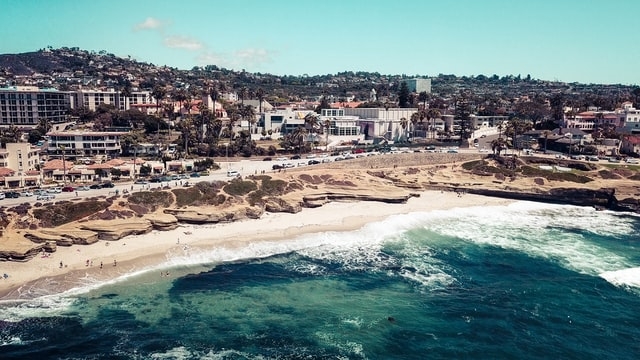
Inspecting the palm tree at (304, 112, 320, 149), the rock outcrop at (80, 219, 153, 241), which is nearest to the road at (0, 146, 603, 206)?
the rock outcrop at (80, 219, 153, 241)

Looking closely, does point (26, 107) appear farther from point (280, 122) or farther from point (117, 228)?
point (117, 228)

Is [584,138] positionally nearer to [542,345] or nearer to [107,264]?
[542,345]

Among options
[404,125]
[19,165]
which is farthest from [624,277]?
[19,165]

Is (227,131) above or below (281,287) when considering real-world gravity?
above

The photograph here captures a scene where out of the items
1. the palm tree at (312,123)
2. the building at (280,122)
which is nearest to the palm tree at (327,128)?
the palm tree at (312,123)

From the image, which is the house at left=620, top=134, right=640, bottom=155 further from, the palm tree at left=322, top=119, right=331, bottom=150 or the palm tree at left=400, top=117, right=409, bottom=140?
the palm tree at left=322, top=119, right=331, bottom=150

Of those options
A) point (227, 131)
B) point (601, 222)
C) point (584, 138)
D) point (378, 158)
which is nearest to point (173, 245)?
point (378, 158)
